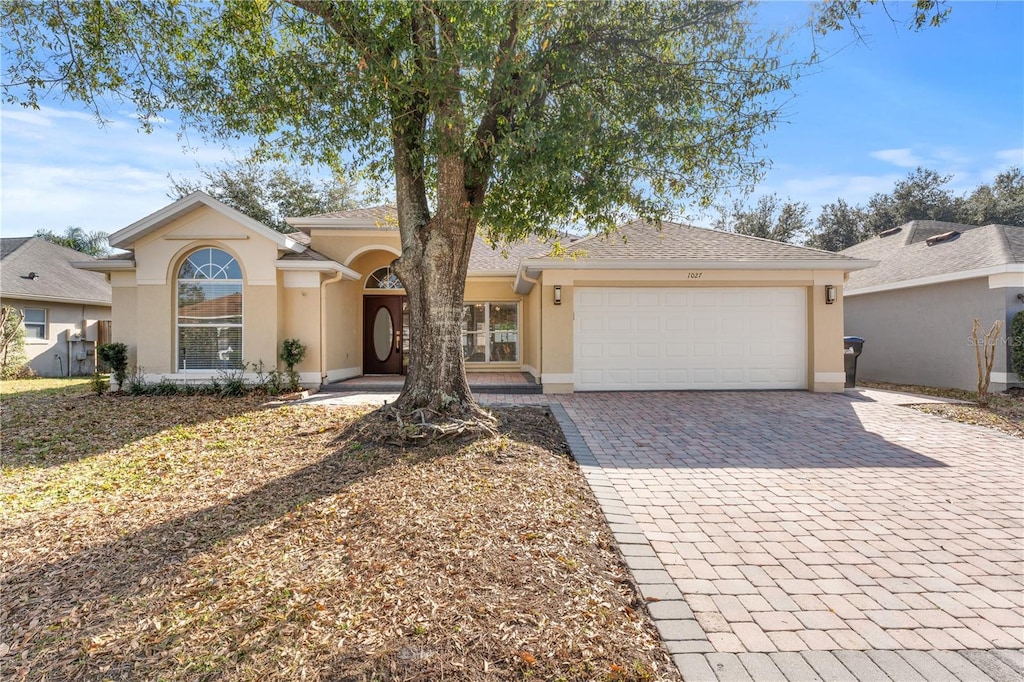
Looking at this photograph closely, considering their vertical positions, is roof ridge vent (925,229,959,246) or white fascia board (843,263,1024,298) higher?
roof ridge vent (925,229,959,246)

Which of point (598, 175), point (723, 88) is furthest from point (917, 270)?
point (598, 175)

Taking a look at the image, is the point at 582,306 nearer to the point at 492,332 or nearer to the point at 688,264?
the point at 688,264

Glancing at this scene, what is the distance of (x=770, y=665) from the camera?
234 cm

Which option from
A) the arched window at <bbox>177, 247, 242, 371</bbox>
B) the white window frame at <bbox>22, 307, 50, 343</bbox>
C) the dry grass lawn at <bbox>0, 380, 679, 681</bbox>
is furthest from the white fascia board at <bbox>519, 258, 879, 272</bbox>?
the white window frame at <bbox>22, 307, 50, 343</bbox>

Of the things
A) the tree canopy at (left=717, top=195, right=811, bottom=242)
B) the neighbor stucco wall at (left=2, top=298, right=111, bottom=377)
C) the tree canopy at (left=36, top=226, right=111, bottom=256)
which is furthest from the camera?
the tree canopy at (left=36, top=226, right=111, bottom=256)

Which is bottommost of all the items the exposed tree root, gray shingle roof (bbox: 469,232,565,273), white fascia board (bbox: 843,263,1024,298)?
the exposed tree root

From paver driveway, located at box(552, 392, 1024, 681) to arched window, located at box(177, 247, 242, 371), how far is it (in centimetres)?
882

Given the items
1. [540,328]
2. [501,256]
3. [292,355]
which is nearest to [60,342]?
[292,355]

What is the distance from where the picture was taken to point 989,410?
9.05 metres

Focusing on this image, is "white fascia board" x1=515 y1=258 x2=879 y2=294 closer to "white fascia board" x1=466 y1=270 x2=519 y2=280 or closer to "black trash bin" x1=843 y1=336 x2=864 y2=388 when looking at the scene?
"black trash bin" x1=843 y1=336 x2=864 y2=388

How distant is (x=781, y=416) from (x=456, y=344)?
20.2 feet

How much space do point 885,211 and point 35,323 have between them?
40.8 m

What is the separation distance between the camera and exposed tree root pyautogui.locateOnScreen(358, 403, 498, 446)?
5.90m

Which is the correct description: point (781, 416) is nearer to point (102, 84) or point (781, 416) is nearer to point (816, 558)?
point (816, 558)
